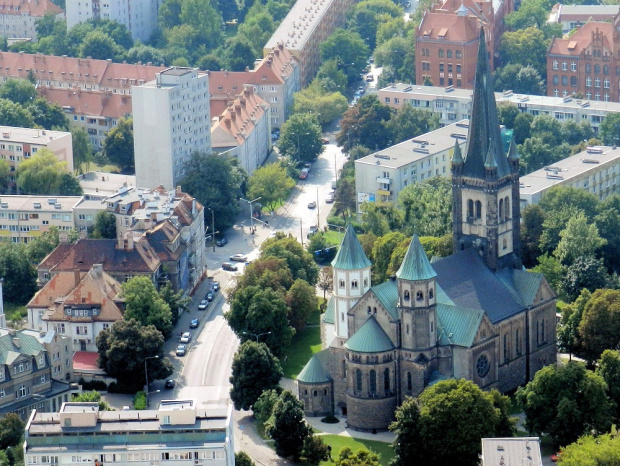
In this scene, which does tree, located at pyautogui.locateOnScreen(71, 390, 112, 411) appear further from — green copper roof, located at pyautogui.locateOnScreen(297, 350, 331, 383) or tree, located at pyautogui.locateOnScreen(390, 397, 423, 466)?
tree, located at pyautogui.locateOnScreen(390, 397, 423, 466)

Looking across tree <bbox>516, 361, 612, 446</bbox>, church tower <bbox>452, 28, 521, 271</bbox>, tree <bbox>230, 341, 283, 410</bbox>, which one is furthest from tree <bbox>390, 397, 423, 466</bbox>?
church tower <bbox>452, 28, 521, 271</bbox>

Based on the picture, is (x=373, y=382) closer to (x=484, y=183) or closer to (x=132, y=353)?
(x=484, y=183)

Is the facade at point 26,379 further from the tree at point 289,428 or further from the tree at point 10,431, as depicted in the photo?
the tree at point 289,428

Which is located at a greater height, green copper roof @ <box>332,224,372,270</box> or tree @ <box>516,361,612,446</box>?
green copper roof @ <box>332,224,372,270</box>

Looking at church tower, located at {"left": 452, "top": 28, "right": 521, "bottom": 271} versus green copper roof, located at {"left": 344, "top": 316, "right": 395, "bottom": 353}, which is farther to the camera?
church tower, located at {"left": 452, "top": 28, "right": 521, "bottom": 271}

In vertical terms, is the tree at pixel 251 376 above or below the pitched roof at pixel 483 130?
below

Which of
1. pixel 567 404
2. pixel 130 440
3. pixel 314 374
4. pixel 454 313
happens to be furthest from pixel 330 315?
pixel 130 440

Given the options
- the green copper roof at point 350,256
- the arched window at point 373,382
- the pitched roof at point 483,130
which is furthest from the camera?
the pitched roof at point 483,130

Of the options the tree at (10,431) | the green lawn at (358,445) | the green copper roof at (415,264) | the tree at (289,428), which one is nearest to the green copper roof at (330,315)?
the green copper roof at (415,264)
